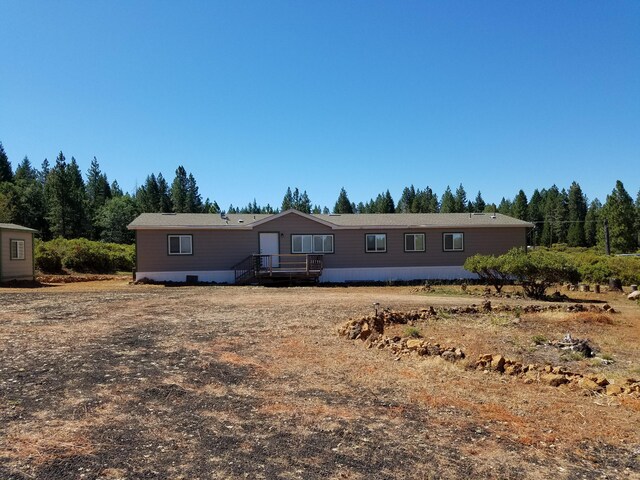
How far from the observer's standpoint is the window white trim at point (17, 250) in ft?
75.8

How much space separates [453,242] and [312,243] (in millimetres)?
7802

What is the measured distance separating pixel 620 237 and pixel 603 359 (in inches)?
2159

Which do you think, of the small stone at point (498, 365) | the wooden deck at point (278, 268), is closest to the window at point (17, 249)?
the wooden deck at point (278, 268)

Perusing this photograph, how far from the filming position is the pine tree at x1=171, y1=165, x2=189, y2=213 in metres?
74.4

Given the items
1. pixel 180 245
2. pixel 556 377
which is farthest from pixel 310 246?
pixel 556 377

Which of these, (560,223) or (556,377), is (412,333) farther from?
(560,223)

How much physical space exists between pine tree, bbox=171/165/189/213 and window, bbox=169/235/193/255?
51672 millimetres

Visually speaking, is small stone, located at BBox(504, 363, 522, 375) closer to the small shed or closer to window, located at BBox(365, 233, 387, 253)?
window, located at BBox(365, 233, 387, 253)

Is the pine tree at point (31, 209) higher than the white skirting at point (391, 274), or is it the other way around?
the pine tree at point (31, 209)

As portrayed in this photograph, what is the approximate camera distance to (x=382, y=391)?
597 cm

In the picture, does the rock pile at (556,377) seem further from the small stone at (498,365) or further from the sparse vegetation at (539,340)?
the sparse vegetation at (539,340)

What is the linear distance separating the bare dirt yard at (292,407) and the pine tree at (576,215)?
77351mm

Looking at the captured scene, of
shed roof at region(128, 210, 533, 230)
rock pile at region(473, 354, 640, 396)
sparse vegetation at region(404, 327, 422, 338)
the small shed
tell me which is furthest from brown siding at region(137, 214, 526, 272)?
rock pile at region(473, 354, 640, 396)

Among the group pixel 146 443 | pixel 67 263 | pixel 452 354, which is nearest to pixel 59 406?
pixel 146 443
